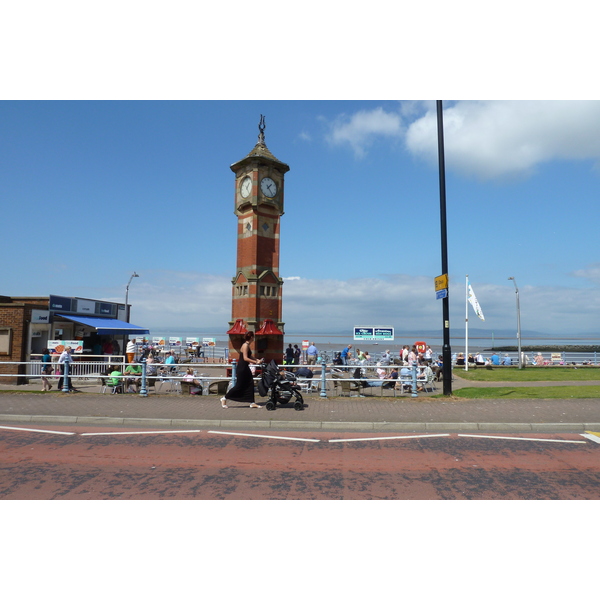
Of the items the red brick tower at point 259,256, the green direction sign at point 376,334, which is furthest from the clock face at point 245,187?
the green direction sign at point 376,334

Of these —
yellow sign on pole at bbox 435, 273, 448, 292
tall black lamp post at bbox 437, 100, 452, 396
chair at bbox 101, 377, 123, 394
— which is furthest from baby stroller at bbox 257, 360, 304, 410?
chair at bbox 101, 377, 123, 394

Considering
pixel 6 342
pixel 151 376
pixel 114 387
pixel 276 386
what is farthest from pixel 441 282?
pixel 6 342

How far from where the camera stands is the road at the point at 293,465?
203 inches

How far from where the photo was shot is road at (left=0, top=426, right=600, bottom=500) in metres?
5.14

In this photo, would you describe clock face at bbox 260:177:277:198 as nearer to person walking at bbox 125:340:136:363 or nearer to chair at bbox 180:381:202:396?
person walking at bbox 125:340:136:363

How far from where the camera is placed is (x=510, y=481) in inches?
218

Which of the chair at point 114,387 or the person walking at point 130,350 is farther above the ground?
the person walking at point 130,350

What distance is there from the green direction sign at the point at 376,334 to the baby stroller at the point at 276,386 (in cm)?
819

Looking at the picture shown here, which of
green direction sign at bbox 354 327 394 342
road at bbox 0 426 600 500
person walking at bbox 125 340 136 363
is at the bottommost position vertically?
road at bbox 0 426 600 500

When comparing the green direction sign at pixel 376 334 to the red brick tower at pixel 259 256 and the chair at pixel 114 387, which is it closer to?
the red brick tower at pixel 259 256

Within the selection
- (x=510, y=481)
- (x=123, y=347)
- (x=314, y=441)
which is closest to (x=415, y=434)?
(x=314, y=441)

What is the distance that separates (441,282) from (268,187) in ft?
35.5

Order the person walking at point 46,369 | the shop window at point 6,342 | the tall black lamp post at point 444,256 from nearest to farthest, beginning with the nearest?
1. the tall black lamp post at point 444,256
2. the person walking at point 46,369
3. the shop window at point 6,342

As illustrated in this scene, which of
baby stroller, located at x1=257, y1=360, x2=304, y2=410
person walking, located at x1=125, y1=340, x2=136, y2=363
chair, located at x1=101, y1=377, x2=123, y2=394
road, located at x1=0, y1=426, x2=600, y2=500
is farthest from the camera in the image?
person walking, located at x1=125, y1=340, x2=136, y2=363
